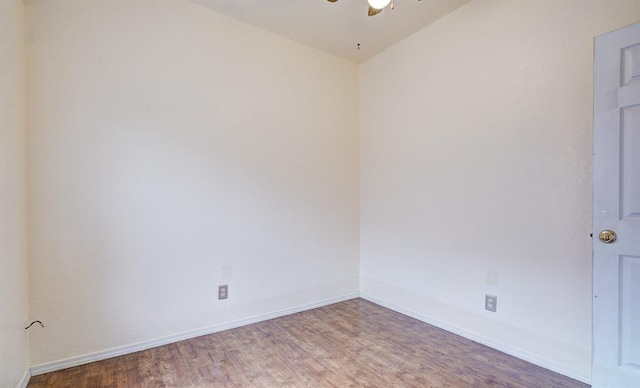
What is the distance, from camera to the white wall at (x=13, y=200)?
5.40ft

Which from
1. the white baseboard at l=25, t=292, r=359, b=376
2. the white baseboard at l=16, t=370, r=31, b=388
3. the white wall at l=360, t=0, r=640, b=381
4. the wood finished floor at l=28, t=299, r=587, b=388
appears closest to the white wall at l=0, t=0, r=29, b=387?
the white baseboard at l=16, t=370, r=31, b=388

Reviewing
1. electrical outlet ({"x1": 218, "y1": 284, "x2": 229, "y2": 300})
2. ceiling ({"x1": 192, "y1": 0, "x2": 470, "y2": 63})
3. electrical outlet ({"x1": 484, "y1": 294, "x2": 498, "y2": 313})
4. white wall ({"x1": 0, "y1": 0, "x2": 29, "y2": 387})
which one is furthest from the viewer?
electrical outlet ({"x1": 218, "y1": 284, "x2": 229, "y2": 300})

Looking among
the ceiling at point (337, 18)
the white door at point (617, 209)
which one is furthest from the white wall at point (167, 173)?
the white door at point (617, 209)

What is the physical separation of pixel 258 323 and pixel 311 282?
→ 68 centimetres

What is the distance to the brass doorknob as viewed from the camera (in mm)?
1742

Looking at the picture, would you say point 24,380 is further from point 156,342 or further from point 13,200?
point 13,200

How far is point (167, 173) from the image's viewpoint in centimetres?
248

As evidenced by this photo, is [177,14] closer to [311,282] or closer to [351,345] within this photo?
[311,282]

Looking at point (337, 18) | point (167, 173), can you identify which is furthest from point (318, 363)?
point (337, 18)

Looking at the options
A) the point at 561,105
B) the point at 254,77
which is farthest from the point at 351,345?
the point at 254,77

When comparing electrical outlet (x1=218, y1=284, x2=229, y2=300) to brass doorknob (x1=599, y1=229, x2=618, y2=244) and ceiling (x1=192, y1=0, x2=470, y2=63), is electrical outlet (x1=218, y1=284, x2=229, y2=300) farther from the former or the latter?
brass doorknob (x1=599, y1=229, x2=618, y2=244)

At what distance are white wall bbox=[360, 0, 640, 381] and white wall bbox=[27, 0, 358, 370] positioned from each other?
0.80m

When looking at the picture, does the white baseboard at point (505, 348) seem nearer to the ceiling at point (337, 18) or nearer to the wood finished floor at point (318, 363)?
the wood finished floor at point (318, 363)

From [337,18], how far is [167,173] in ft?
6.44
